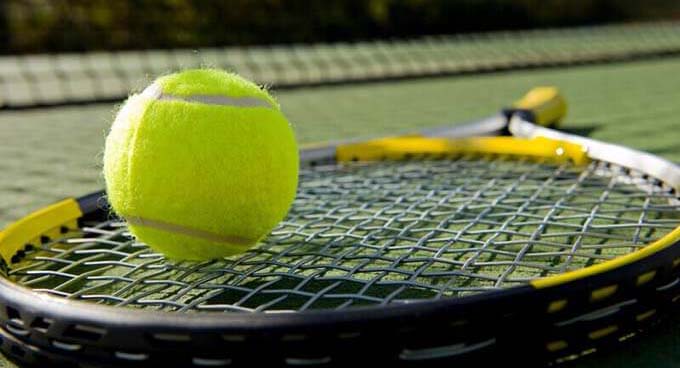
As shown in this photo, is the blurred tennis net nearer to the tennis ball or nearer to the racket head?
the racket head

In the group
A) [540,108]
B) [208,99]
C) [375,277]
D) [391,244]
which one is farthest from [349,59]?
[375,277]

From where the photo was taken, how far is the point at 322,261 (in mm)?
1536

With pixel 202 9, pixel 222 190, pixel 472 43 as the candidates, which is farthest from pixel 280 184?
pixel 472 43

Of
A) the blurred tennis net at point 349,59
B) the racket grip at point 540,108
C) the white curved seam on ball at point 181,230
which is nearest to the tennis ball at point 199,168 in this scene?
the white curved seam on ball at point 181,230

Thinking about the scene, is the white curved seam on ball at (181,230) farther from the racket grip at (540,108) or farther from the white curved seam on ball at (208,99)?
the racket grip at (540,108)

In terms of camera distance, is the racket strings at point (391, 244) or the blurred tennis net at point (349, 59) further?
the blurred tennis net at point (349, 59)

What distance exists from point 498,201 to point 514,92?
11.0ft

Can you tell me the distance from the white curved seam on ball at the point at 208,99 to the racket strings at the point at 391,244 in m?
0.29

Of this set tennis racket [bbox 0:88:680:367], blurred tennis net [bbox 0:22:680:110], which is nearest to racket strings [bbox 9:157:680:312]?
tennis racket [bbox 0:88:680:367]

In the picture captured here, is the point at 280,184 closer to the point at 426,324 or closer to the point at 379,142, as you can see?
the point at 426,324

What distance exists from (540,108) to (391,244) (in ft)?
4.49

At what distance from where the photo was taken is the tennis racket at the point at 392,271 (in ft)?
3.21

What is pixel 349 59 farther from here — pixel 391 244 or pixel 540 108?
pixel 391 244

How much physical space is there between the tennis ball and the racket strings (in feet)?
0.24
